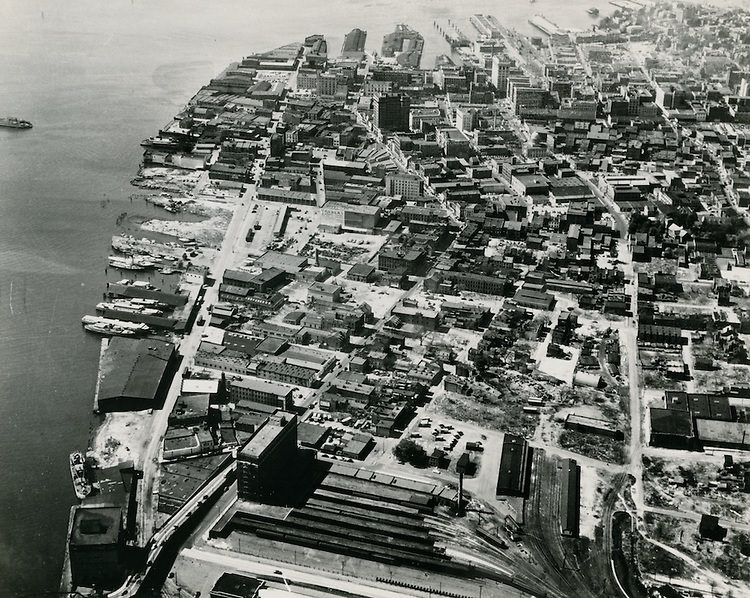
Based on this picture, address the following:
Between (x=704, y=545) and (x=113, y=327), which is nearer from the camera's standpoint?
(x=704, y=545)

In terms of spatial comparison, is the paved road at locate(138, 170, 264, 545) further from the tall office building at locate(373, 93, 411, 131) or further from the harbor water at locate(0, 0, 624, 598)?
the tall office building at locate(373, 93, 411, 131)

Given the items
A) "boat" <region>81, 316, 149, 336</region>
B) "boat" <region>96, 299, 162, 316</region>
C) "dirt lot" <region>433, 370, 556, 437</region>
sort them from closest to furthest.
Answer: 1. "dirt lot" <region>433, 370, 556, 437</region>
2. "boat" <region>81, 316, 149, 336</region>
3. "boat" <region>96, 299, 162, 316</region>

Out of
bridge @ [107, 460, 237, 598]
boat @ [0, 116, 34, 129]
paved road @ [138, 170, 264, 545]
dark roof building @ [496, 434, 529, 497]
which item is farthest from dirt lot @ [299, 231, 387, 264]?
boat @ [0, 116, 34, 129]

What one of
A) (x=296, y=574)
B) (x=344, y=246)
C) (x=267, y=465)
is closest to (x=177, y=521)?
(x=267, y=465)

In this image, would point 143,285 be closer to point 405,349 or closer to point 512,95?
point 405,349

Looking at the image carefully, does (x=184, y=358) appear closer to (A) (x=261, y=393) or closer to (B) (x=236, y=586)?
(A) (x=261, y=393)

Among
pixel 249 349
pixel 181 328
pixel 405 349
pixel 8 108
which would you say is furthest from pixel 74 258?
pixel 8 108
